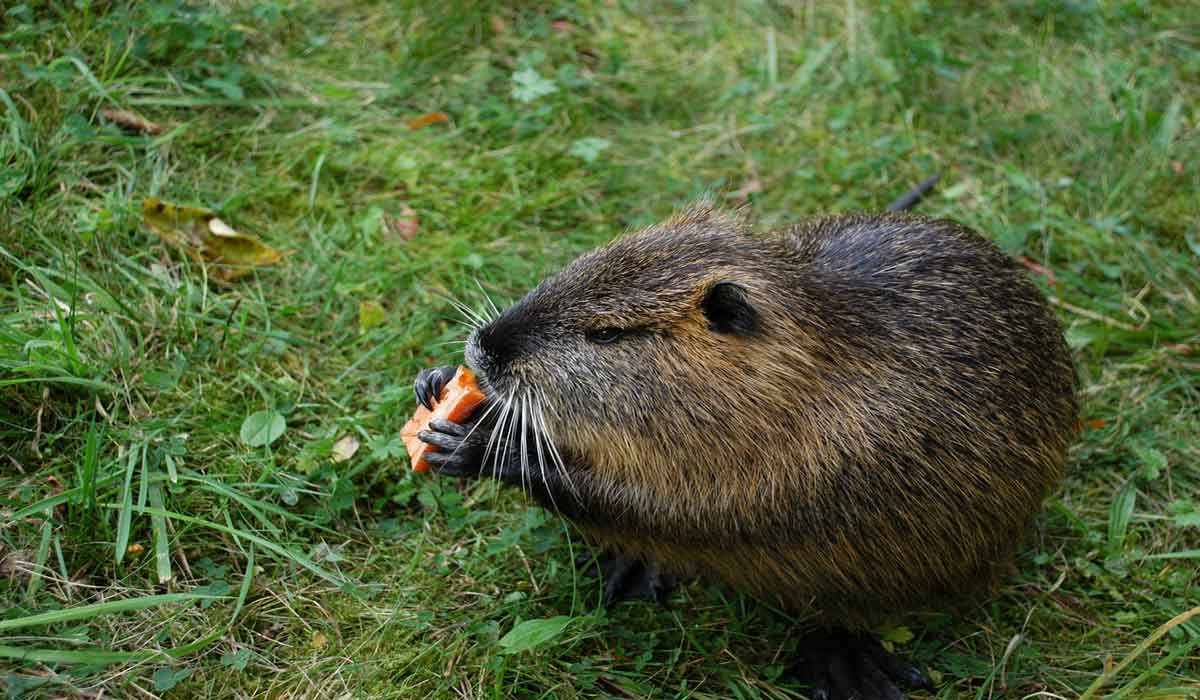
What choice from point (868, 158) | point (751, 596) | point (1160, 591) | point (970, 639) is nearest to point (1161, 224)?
point (868, 158)

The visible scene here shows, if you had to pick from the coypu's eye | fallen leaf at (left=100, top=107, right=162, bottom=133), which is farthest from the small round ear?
fallen leaf at (left=100, top=107, right=162, bottom=133)

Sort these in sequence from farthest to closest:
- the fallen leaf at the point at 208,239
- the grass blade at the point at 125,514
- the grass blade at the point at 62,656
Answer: the fallen leaf at the point at 208,239
the grass blade at the point at 125,514
the grass blade at the point at 62,656

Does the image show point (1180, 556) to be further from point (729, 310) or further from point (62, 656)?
point (62, 656)

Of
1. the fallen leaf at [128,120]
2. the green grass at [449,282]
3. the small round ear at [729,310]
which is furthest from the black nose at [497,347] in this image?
the fallen leaf at [128,120]

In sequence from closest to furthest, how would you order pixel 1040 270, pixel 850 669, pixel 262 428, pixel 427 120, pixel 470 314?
pixel 850 669, pixel 262 428, pixel 470 314, pixel 1040 270, pixel 427 120

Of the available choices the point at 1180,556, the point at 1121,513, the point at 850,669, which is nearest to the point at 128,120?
the point at 850,669

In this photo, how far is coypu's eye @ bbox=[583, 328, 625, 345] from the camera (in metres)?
2.79

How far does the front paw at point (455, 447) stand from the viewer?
2871mm

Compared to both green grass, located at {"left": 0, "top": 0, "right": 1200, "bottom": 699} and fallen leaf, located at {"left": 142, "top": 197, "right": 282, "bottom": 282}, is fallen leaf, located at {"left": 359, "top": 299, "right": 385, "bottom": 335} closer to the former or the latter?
green grass, located at {"left": 0, "top": 0, "right": 1200, "bottom": 699}

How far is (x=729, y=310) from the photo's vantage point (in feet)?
8.95

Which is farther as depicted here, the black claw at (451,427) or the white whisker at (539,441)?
the black claw at (451,427)

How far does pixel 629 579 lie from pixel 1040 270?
236cm

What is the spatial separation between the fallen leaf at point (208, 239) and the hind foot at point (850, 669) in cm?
227

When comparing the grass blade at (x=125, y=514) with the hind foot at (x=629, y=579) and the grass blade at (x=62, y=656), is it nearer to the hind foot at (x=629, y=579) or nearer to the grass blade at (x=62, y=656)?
the grass blade at (x=62, y=656)
